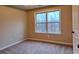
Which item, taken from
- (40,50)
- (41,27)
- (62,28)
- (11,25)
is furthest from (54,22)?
(11,25)

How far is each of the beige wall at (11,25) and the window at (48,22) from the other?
3.00 ft

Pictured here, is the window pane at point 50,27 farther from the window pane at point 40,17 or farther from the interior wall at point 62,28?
the window pane at point 40,17

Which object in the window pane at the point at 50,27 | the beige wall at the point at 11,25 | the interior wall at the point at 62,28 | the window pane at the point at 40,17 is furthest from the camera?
the window pane at the point at 40,17

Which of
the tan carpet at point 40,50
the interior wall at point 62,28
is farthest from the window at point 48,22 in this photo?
the tan carpet at point 40,50

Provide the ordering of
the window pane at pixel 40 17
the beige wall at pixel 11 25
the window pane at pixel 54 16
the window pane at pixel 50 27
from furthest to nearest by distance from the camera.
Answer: the window pane at pixel 40 17
the window pane at pixel 50 27
the window pane at pixel 54 16
the beige wall at pixel 11 25

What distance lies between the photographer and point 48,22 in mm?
5383

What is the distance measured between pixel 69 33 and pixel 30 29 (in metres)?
2.70

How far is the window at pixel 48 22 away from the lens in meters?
5.04

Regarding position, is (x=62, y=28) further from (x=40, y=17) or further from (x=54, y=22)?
(x=40, y=17)

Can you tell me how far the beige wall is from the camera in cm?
412

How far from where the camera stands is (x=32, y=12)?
19.5 ft

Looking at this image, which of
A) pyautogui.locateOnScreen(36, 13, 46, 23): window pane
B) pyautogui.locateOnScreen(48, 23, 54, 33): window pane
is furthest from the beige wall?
pyautogui.locateOnScreen(48, 23, 54, 33): window pane

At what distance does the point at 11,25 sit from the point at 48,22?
6.85 feet
